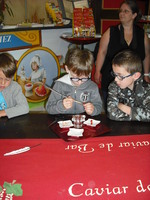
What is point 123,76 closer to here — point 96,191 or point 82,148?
point 82,148

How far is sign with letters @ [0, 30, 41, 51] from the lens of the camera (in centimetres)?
299

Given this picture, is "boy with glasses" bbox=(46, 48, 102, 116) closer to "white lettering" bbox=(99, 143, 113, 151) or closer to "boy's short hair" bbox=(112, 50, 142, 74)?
"boy's short hair" bbox=(112, 50, 142, 74)

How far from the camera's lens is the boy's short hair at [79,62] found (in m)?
1.62

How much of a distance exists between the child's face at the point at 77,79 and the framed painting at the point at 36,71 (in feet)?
5.41

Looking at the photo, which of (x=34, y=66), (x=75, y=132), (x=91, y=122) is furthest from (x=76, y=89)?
(x=34, y=66)

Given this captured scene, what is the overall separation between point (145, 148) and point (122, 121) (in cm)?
33

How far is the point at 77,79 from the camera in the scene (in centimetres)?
158

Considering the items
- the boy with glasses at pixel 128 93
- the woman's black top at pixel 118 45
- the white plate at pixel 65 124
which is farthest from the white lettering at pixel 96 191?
the woman's black top at pixel 118 45

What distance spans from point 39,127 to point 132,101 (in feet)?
2.17

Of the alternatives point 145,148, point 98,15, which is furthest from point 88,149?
point 98,15

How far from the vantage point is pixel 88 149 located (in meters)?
1.18

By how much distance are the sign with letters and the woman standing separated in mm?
1195

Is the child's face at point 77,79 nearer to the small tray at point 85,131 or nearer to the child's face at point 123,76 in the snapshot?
the child's face at point 123,76

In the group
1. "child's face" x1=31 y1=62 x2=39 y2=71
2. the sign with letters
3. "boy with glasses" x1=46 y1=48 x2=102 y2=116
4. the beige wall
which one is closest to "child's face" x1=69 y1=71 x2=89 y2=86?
"boy with glasses" x1=46 y1=48 x2=102 y2=116
